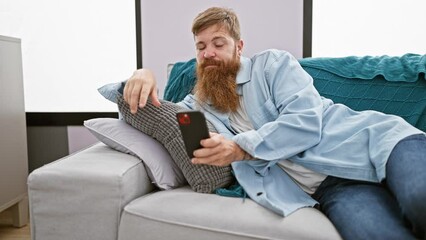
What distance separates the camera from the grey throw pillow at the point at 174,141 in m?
1.28

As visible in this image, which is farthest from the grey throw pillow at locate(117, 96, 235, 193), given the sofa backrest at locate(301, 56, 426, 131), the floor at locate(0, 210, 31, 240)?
the floor at locate(0, 210, 31, 240)

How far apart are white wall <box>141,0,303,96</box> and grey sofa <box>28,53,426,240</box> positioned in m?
1.12

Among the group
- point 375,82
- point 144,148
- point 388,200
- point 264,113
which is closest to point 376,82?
point 375,82

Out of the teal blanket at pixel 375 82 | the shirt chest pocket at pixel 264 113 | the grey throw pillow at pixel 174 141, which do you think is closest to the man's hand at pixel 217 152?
the grey throw pillow at pixel 174 141

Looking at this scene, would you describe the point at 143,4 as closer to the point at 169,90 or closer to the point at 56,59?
the point at 56,59

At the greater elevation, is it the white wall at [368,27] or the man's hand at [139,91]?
the white wall at [368,27]

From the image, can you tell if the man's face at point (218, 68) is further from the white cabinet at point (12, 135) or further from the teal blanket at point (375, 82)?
the white cabinet at point (12, 135)

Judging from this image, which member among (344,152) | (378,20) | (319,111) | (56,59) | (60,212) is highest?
(378,20)

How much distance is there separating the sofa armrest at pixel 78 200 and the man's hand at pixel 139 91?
0.64 feet

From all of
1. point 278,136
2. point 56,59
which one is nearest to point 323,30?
point 278,136

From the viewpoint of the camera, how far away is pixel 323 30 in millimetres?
2410

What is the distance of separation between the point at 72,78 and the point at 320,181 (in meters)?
1.75

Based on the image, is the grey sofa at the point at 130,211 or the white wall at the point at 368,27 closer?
the grey sofa at the point at 130,211

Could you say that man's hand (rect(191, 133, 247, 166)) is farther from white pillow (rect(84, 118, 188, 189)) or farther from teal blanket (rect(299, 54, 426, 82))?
teal blanket (rect(299, 54, 426, 82))
